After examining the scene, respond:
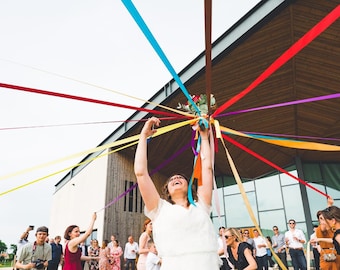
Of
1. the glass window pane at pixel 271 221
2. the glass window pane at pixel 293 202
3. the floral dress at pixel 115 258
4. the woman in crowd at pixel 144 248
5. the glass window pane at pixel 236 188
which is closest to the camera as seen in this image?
the woman in crowd at pixel 144 248

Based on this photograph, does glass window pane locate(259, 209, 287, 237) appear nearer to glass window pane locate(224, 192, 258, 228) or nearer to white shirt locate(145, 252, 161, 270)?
glass window pane locate(224, 192, 258, 228)

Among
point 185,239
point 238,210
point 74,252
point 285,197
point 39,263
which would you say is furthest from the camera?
point 238,210

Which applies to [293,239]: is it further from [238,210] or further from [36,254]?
[238,210]

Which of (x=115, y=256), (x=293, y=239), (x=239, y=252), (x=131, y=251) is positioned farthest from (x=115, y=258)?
(x=239, y=252)

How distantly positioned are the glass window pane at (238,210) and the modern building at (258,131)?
48mm

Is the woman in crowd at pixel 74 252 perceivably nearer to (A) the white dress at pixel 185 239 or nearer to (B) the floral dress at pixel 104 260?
(A) the white dress at pixel 185 239

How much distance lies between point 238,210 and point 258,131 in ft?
15.9

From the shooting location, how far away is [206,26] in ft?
4.27

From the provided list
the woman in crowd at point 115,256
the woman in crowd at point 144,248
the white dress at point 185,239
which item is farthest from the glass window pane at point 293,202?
the white dress at point 185,239

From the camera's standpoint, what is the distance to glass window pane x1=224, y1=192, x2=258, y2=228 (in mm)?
13891

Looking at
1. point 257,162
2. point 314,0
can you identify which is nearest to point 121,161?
point 257,162

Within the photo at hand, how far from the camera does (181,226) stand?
4.54ft

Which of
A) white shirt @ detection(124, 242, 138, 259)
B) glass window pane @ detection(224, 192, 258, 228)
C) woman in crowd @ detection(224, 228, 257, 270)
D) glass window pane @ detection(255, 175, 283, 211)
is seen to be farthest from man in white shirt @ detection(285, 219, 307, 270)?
glass window pane @ detection(224, 192, 258, 228)

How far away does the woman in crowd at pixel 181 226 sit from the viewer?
4.35 feet
